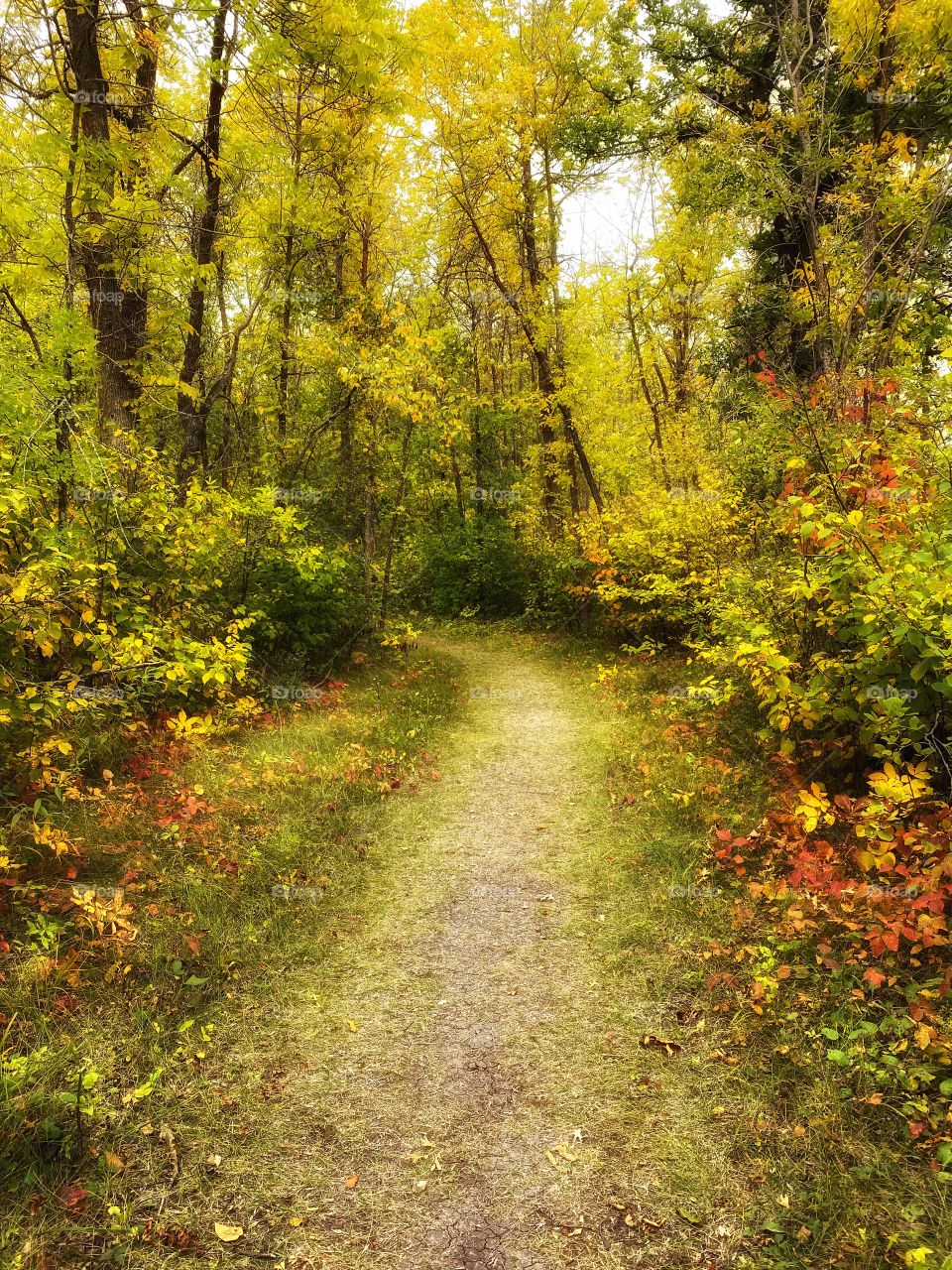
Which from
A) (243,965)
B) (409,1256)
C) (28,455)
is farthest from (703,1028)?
(28,455)

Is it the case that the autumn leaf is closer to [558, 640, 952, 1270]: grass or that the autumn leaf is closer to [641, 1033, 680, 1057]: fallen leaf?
[558, 640, 952, 1270]: grass

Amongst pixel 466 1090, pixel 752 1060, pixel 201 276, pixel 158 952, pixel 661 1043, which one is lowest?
pixel 466 1090

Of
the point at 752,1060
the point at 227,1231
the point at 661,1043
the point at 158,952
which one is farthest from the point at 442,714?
the point at 227,1231

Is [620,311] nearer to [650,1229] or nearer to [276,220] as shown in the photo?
[276,220]

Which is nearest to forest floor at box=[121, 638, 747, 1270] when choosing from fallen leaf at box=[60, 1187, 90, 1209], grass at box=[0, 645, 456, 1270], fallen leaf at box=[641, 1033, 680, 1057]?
fallen leaf at box=[641, 1033, 680, 1057]

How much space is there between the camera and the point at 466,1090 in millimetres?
3746

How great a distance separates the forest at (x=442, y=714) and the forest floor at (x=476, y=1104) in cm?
2

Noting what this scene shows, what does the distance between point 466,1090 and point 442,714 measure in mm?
6286

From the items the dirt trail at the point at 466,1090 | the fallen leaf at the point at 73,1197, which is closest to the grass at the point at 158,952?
the fallen leaf at the point at 73,1197

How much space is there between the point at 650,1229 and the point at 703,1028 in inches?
47.9

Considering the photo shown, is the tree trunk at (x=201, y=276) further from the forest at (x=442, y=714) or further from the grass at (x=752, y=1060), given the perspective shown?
the grass at (x=752, y=1060)

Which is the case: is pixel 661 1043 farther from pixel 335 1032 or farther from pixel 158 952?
pixel 158 952

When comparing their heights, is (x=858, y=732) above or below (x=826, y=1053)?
above

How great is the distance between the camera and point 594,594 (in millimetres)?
13367
